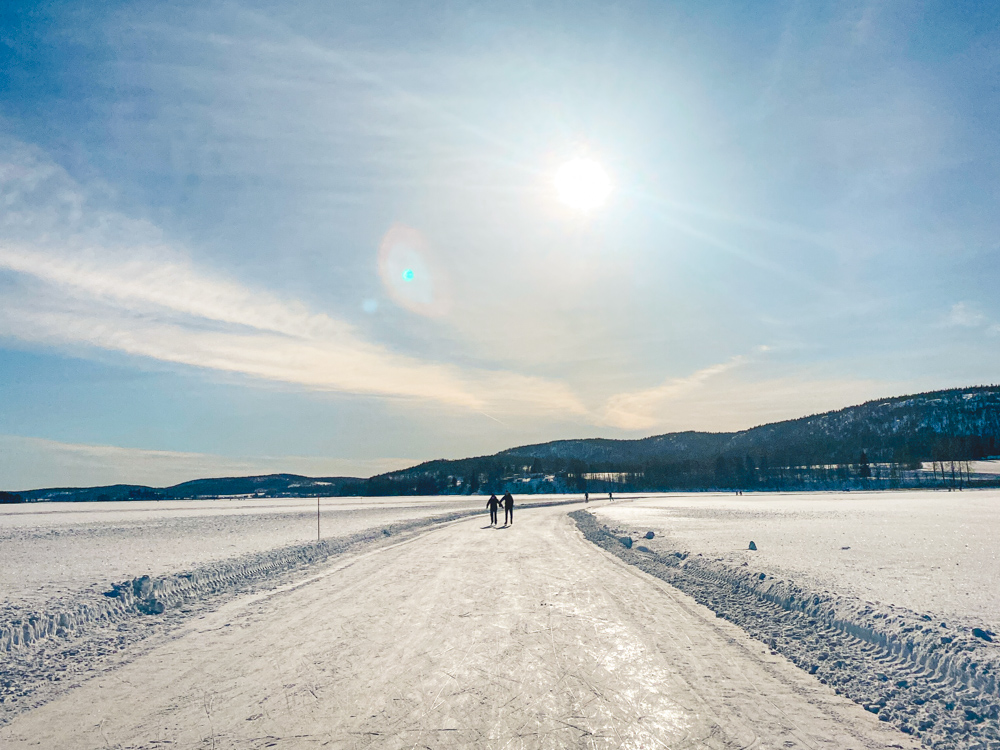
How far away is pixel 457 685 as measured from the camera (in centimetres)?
638

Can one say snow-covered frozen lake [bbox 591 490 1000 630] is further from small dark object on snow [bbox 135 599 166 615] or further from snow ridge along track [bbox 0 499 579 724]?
small dark object on snow [bbox 135 599 166 615]

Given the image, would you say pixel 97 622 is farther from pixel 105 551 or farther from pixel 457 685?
pixel 105 551

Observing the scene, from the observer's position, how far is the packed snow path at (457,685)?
5.14 metres

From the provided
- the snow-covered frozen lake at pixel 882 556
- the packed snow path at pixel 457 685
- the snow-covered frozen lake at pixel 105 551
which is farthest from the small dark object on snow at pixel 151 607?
the snow-covered frozen lake at pixel 882 556

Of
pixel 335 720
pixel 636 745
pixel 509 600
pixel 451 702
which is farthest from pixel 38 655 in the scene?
pixel 636 745

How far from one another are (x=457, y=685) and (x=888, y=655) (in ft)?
19.8

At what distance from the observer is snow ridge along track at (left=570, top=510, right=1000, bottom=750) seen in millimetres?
5547

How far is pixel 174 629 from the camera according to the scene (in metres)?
9.51

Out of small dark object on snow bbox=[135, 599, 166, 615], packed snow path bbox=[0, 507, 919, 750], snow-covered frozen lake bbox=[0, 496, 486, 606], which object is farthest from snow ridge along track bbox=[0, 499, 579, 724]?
snow-covered frozen lake bbox=[0, 496, 486, 606]

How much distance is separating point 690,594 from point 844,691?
17.9 feet

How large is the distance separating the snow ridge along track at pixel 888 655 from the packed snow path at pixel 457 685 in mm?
420

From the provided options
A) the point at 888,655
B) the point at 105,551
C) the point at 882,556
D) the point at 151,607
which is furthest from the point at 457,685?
the point at 105,551

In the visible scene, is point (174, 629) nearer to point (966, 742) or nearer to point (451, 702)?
point (451, 702)

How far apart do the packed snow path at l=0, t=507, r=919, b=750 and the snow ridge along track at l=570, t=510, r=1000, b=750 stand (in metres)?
0.42
